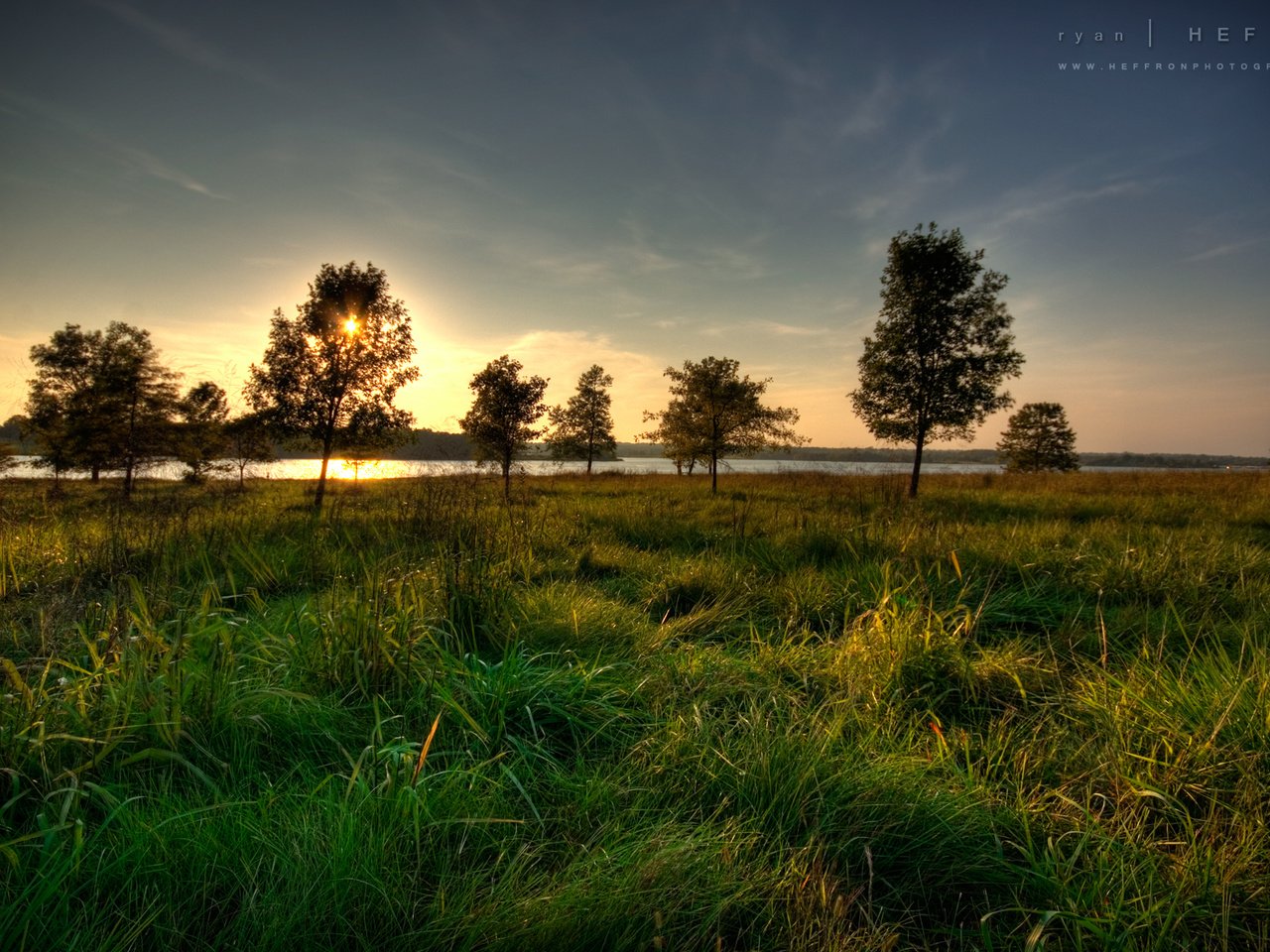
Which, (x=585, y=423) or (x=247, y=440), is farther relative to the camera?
(x=585, y=423)

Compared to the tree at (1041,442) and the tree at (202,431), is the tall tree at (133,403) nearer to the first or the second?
the tree at (202,431)

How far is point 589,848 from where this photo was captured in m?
1.76

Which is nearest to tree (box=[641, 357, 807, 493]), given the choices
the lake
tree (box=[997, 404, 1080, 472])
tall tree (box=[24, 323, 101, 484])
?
the lake

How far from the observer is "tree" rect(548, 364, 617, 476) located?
127 feet

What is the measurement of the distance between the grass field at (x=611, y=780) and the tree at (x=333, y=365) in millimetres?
13627

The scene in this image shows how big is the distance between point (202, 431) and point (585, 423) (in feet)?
78.3

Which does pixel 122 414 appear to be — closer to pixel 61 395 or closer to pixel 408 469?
pixel 61 395

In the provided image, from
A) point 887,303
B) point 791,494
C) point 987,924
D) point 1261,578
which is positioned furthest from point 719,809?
point 887,303

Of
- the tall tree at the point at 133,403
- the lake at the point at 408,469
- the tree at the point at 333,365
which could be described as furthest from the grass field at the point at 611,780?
the tall tree at the point at 133,403

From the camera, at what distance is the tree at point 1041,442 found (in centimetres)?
4862

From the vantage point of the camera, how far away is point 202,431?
22.8 m

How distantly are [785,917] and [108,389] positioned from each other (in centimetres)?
2771

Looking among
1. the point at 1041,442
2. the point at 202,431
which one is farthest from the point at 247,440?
the point at 1041,442

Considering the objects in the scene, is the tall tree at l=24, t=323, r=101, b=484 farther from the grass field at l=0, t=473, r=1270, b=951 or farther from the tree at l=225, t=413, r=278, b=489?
the grass field at l=0, t=473, r=1270, b=951
